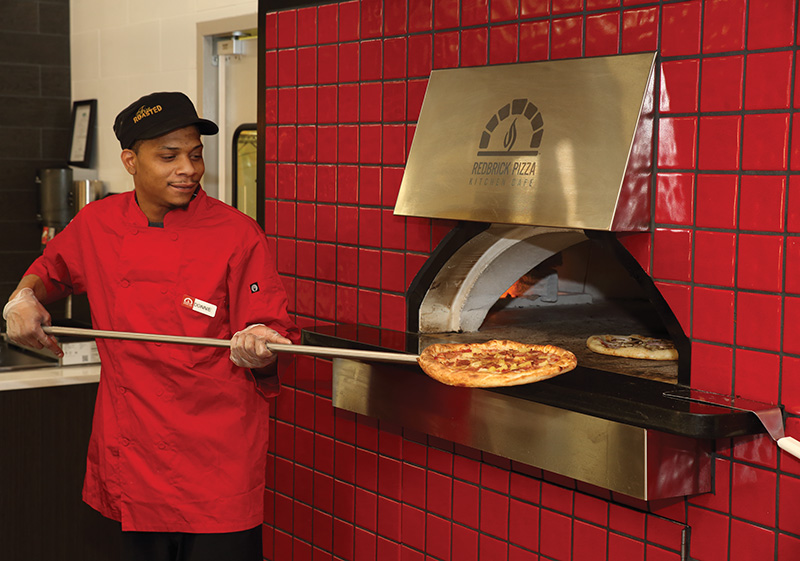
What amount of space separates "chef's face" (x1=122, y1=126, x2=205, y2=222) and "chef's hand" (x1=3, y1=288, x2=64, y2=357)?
421 mm

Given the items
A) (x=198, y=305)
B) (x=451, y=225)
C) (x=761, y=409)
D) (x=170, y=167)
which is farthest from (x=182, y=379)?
(x=761, y=409)

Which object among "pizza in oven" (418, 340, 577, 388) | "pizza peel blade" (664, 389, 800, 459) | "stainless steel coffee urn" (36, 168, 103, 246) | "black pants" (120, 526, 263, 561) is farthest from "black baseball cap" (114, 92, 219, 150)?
"stainless steel coffee urn" (36, 168, 103, 246)

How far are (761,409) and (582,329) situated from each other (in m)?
0.95

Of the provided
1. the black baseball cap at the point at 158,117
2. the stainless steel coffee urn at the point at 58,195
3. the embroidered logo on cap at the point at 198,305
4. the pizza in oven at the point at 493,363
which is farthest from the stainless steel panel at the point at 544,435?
the stainless steel coffee urn at the point at 58,195

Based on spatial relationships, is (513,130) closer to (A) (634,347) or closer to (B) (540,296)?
(A) (634,347)

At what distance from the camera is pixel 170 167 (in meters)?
2.44

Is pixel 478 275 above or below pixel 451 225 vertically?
below

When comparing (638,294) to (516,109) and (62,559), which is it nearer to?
(516,109)

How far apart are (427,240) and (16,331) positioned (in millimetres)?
1132

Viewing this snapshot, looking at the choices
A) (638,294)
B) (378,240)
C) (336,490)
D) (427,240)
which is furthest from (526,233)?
(336,490)

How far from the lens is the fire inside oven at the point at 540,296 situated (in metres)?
2.21

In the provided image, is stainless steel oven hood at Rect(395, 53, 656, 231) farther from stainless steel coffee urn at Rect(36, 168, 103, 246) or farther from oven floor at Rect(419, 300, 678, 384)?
stainless steel coffee urn at Rect(36, 168, 103, 246)

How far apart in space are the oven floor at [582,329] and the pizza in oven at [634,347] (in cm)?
2

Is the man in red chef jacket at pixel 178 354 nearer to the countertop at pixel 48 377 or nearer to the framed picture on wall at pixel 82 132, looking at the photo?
the countertop at pixel 48 377
